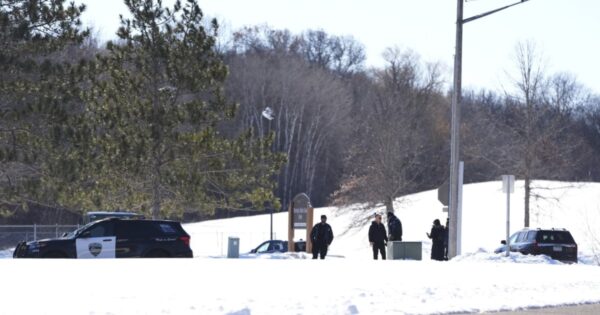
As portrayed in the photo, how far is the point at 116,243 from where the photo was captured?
28.8 metres

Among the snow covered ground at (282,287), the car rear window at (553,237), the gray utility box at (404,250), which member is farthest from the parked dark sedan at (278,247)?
the snow covered ground at (282,287)

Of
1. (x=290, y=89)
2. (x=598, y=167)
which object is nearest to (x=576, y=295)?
(x=290, y=89)

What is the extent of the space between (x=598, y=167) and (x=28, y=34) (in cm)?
7224

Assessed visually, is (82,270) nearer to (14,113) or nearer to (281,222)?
(14,113)

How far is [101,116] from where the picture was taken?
39.7 meters

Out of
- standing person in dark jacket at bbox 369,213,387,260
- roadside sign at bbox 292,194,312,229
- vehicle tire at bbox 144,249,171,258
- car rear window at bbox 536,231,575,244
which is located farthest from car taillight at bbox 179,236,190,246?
car rear window at bbox 536,231,575,244

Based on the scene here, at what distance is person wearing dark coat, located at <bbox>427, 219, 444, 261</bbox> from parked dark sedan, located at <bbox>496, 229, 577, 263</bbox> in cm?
541

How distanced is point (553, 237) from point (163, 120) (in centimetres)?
1539

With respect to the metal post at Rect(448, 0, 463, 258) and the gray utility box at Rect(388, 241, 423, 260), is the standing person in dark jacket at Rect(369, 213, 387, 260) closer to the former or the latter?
the gray utility box at Rect(388, 241, 423, 260)

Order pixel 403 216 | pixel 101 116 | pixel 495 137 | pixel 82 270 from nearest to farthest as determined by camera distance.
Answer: pixel 82 270 < pixel 101 116 < pixel 403 216 < pixel 495 137

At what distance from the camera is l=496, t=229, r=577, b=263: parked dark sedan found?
36.1 metres

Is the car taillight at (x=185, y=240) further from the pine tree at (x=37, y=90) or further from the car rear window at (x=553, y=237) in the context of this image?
the car rear window at (x=553, y=237)

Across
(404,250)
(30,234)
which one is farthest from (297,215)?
(30,234)

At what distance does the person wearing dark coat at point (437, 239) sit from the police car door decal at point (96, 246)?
9694mm
